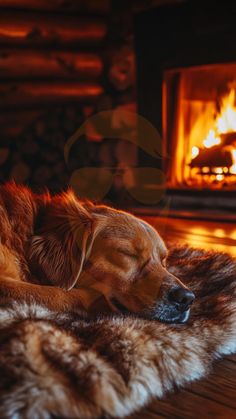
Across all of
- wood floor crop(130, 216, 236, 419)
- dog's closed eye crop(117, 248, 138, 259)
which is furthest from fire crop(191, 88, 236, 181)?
wood floor crop(130, 216, 236, 419)

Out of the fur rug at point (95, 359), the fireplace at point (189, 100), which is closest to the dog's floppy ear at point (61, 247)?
the fur rug at point (95, 359)

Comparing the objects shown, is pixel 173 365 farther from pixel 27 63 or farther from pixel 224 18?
pixel 27 63

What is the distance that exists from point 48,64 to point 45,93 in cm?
23

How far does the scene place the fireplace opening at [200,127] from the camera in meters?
4.29

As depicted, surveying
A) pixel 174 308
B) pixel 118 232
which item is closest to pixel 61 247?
pixel 118 232

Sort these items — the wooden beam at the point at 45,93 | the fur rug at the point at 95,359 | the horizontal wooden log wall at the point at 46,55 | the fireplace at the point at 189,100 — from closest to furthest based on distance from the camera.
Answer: the fur rug at the point at 95,359
the fireplace at the point at 189,100
the horizontal wooden log wall at the point at 46,55
the wooden beam at the point at 45,93

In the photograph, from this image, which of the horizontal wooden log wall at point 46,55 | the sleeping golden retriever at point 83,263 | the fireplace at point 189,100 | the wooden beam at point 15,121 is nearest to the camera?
the sleeping golden retriever at point 83,263

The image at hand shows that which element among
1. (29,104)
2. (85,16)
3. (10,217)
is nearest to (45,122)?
(29,104)

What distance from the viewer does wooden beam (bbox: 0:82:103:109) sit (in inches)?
179

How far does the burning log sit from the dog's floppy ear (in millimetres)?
2459

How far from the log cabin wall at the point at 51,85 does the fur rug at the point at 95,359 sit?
2.97 m

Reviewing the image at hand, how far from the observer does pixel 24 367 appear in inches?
50.5

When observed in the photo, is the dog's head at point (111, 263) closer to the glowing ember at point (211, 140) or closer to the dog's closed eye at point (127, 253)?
the dog's closed eye at point (127, 253)

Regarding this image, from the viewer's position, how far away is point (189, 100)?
177 inches
